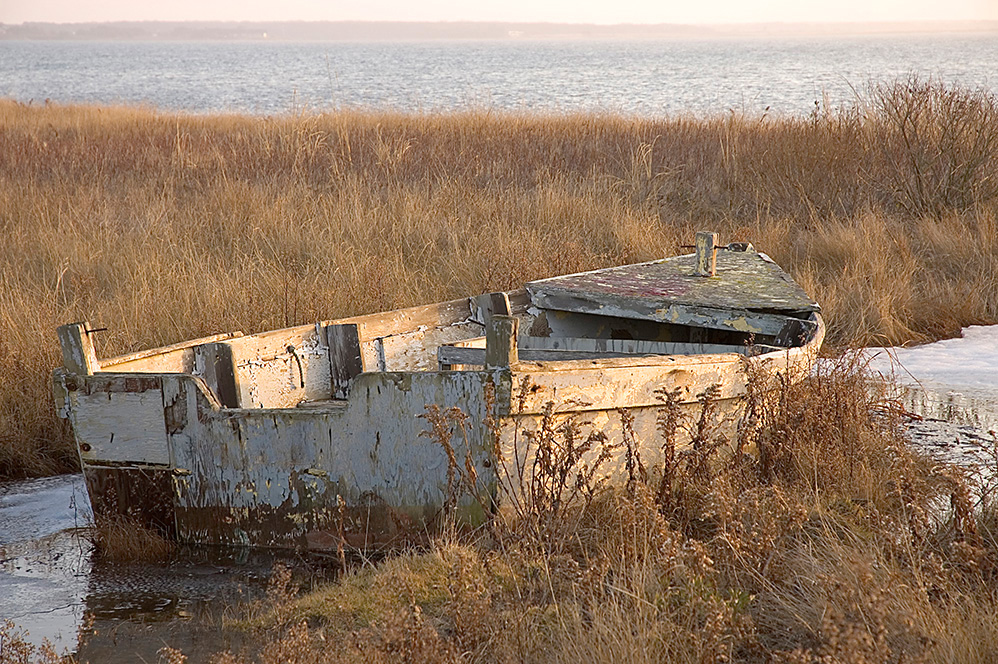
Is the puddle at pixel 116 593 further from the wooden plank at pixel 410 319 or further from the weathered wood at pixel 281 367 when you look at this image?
→ the wooden plank at pixel 410 319

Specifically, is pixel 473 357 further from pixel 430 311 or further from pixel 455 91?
pixel 455 91

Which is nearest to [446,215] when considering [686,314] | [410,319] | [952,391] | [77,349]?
[410,319]

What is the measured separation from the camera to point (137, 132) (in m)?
13.8

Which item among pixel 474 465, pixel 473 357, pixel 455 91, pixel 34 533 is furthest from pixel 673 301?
pixel 455 91

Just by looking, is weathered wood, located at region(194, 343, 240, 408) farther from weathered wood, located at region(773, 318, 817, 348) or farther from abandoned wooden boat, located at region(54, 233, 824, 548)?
A: weathered wood, located at region(773, 318, 817, 348)

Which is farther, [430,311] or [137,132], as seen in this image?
[137,132]

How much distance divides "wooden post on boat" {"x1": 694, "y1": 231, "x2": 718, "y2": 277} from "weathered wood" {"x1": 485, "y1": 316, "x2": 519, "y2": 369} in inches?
109

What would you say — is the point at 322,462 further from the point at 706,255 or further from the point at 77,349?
the point at 706,255

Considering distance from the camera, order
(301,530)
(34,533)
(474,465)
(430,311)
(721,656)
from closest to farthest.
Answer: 1. (721,656)
2. (474,465)
3. (301,530)
4. (34,533)
5. (430,311)

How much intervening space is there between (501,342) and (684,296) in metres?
2.20

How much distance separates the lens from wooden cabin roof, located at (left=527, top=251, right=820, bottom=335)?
514 centimetres

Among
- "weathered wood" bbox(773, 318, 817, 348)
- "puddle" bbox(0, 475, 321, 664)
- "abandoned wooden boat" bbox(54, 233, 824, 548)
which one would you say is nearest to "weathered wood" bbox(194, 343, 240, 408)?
"abandoned wooden boat" bbox(54, 233, 824, 548)

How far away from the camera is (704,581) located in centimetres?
305

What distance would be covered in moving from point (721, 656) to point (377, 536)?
5.44 ft
